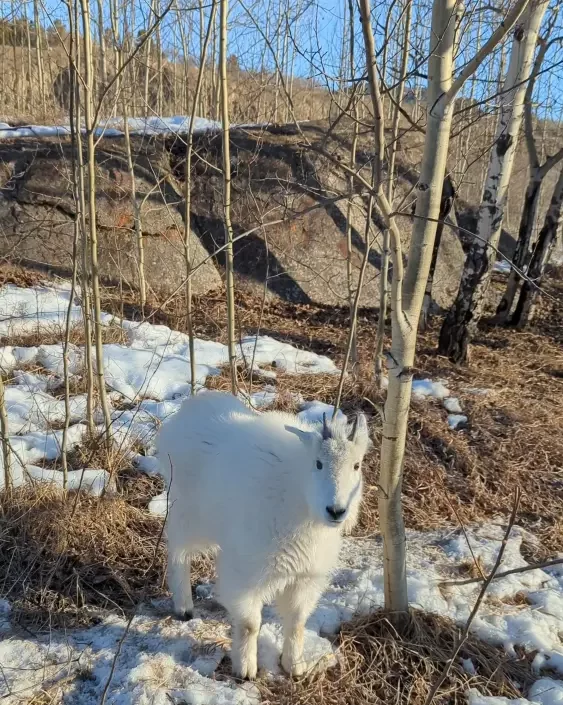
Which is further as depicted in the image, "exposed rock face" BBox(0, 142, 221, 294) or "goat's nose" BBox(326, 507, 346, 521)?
"exposed rock face" BBox(0, 142, 221, 294)

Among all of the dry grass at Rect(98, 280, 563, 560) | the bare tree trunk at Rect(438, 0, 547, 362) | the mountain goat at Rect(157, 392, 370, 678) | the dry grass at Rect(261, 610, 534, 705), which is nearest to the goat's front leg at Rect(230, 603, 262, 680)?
the mountain goat at Rect(157, 392, 370, 678)

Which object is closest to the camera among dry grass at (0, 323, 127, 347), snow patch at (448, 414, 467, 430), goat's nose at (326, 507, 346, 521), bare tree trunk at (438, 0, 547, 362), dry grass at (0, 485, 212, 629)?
goat's nose at (326, 507, 346, 521)

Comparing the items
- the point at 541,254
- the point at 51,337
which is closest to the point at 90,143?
the point at 51,337

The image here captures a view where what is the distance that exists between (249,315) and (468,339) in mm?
3088

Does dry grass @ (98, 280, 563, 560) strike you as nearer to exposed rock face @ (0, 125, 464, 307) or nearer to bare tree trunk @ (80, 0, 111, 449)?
bare tree trunk @ (80, 0, 111, 449)

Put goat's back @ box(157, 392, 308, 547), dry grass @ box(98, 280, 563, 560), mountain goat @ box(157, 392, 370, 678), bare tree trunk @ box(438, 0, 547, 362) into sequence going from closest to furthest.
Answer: mountain goat @ box(157, 392, 370, 678) < goat's back @ box(157, 392, 308, 547) < dry grass @ box(98, 280, 563, 560) < bare tree trunk @ box(438, 0, 547, 362)

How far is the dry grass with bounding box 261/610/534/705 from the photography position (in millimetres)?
2641

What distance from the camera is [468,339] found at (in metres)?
7.01

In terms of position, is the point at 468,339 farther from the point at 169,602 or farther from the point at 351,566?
the point at 169,602

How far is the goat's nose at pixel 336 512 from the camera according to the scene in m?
2.27

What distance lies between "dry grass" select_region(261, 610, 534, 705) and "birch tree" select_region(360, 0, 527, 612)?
17cm

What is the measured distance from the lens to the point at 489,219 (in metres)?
6.83

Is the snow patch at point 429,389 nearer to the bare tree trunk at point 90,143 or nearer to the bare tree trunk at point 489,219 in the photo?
the bare tree trunk at point 489,219

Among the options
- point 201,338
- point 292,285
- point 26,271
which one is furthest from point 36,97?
point 201,338
